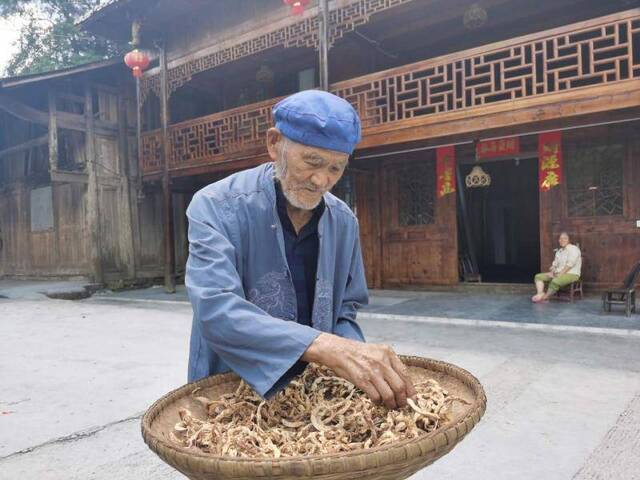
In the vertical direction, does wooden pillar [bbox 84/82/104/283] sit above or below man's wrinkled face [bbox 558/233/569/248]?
above

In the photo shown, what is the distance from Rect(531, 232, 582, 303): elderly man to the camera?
833cm

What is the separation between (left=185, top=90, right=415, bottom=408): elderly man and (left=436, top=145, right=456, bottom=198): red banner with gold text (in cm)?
735

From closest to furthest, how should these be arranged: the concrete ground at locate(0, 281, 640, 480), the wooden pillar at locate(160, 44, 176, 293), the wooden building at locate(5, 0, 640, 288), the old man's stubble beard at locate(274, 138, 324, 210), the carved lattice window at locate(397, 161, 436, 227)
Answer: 1. the old man's stubble beard at locate(274, 138, 324, 210)
2. the concrete ground at locate(0, 281, 640, 480)
3. the wooden building at locate(5, 0, 640, 288)
4. the carved lattice window at locate(397, 161, 436, 227)
5. the wooden pillar at locate(160, 44, 176, 293)

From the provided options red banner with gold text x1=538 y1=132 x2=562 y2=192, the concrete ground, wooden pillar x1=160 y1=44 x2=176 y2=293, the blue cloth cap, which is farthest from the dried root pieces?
wooden pillar x1=160 y1=44 x2=176 y2=293

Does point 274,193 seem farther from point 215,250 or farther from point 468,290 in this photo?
point 468,290

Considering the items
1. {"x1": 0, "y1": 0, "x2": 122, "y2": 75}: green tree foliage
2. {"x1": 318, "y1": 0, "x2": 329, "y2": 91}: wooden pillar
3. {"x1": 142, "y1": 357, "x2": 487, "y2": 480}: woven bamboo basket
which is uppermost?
{"x1": 0, "y1": 0, "x2": 122, "y2": 75}: green tree foliage

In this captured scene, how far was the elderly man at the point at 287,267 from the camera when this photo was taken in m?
1.29

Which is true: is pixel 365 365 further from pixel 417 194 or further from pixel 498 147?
pixel 417 194

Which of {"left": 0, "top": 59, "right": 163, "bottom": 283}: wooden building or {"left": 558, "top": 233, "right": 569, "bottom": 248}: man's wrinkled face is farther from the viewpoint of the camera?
{"left": 0, "top": 59, "right": 163, "bottom": 283}: wooden building

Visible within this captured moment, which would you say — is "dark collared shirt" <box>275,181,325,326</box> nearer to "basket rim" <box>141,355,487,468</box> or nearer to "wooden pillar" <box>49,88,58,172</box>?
"basket rim" <box>141,355,487,468</box>

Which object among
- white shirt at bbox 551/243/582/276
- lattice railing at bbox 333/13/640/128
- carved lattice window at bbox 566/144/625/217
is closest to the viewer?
lattice railing at bbox 333/13/640/128

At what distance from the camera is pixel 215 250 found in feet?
4.77

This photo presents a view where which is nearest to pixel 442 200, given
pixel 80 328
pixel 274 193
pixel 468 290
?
pixel 468 290

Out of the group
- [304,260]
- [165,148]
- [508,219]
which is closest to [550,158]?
[304,260]
